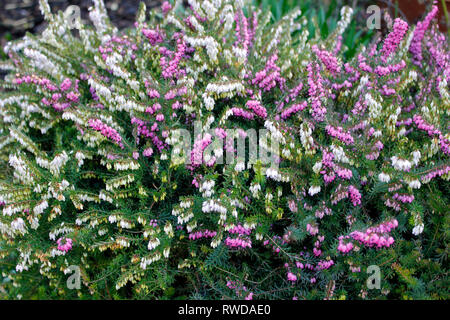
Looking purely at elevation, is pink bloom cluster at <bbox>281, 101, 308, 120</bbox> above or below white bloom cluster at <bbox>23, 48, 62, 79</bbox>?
below

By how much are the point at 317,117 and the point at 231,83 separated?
1.71ft

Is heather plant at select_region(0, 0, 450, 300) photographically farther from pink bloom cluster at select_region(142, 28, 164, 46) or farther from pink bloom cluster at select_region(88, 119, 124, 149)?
pink bloom cluster at select_region(142, 28, 164, 46)

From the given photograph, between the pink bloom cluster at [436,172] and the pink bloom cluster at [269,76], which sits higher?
the pink bloom cluster at [269,76]

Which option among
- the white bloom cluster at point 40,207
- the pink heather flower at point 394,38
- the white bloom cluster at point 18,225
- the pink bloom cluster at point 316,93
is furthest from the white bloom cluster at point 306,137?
the white bloom cluster at point 18,225

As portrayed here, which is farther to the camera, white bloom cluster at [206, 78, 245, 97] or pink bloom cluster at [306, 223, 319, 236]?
white bloom cluster at [206, 78, 245, 97]

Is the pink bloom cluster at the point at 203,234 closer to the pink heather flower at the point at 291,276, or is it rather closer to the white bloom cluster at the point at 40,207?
the pink heather flower at the point at 291,276

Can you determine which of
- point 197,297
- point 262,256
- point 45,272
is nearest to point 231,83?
point 262,256

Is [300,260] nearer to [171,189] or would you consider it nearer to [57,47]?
[171,189]

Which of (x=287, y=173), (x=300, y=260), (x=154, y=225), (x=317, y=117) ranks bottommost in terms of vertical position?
(x=300, y=260)

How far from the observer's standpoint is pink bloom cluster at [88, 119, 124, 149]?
230 cm

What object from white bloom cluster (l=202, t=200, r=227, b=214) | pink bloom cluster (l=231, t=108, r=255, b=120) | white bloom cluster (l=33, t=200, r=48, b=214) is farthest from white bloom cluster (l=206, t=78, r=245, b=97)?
white bloom cluster (l=33, t=200, r=48, b=214)

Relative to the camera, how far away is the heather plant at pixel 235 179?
2.15 meters

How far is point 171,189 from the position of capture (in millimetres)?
2533

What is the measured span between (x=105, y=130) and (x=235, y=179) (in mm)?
786
